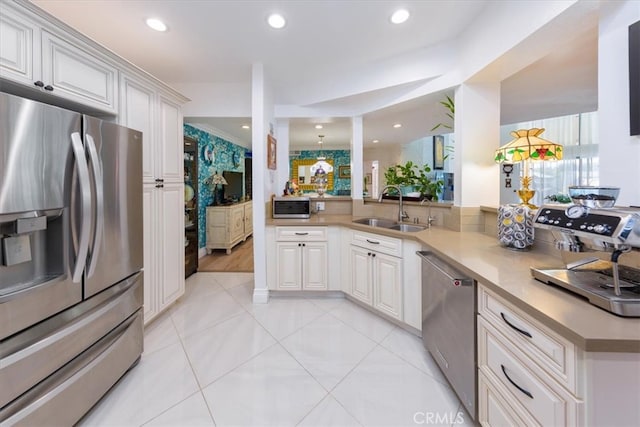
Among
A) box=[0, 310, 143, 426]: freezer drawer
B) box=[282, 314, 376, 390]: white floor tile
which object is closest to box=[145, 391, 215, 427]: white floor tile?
box=[0, 310, 143, 426]: freezer drawer

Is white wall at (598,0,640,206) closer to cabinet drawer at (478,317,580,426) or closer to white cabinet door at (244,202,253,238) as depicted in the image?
cabinet drawer at (478,317,580,426)

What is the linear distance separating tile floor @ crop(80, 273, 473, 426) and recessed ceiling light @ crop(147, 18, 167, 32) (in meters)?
2.54

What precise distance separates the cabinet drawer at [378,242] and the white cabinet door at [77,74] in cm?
222

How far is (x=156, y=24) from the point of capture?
2082 millimetres

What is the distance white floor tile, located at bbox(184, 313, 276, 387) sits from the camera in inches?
69.2

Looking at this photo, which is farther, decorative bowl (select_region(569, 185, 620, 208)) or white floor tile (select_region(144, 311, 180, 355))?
white floor tile (select_region(144, 311, 180, 355))

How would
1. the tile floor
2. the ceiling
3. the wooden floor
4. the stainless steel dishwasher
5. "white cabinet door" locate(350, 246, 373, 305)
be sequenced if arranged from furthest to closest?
the wooden floor, "white cabinet door" locate(350, 246, 373, 305), the ceiling, the tile floor, the stainless steel dishwasher

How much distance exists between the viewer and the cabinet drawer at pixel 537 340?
79 cm

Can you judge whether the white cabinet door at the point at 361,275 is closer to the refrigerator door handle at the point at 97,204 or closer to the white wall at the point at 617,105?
the white wall at the point at 617,105

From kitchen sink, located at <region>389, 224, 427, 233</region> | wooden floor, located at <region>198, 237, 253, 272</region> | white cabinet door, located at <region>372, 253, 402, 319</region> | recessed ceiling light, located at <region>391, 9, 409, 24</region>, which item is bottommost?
wooden floor, located at <region>198, 237, 253, 272</region>

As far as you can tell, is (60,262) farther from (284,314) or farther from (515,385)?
(515,385)

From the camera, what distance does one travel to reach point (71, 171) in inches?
49.8

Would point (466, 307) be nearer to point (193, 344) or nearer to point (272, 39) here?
point (193, 344)

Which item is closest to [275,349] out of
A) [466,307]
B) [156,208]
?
[466,307]
